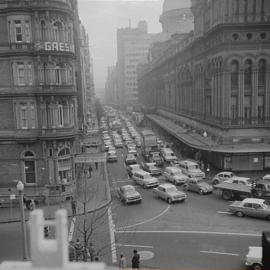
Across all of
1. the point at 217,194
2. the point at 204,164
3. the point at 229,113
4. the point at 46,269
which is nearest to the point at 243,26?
the point at 229,113

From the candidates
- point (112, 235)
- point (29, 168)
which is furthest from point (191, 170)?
point (112, 235)

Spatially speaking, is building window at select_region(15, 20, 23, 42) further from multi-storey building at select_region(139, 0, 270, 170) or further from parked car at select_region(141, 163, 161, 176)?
multi-storey building at select_region(139, 0, 270, 170)

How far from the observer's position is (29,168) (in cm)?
3491

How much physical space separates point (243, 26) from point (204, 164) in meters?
18.2

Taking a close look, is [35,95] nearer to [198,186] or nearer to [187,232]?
[198,186]

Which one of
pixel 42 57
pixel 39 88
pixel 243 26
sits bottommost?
pixel 39 88

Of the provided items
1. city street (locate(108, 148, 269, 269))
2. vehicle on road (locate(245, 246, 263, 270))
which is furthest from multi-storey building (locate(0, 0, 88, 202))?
vehicle on road (locate(245, 246, 263, 270))

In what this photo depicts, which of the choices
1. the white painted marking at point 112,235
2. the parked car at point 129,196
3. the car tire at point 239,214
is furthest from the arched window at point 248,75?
the white painted marking at point 112,235

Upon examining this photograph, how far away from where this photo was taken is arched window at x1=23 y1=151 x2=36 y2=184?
114ft

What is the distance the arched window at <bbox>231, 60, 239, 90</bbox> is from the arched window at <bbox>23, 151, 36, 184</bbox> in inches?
1084

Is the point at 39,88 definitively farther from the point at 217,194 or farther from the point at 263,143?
the point at 263,143

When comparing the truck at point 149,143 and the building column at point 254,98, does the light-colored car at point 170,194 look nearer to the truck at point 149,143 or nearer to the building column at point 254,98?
the building column at point 254,98

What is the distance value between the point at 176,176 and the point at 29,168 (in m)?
15.4

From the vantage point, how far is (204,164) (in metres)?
51.4
